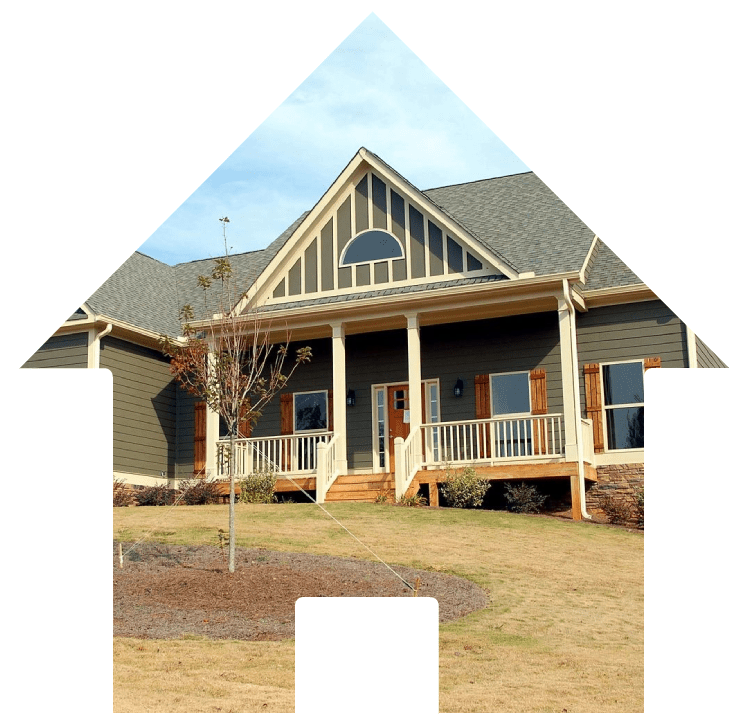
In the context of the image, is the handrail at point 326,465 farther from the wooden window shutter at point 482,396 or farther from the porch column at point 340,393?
the wooden window shutter at point 482,396

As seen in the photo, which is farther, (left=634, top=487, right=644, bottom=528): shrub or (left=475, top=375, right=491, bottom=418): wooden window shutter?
(left=475, top=375, right=491, bottom=418): wooden window shutter

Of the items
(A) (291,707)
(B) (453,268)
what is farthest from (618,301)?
(A) (291,707)

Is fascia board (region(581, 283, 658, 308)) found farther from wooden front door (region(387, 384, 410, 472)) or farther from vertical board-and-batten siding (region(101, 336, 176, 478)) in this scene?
vertical board-and-batten siding (region(101, 336, 176, 478))

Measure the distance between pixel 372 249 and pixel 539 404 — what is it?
3.48m

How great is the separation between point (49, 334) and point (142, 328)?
2.25 metres

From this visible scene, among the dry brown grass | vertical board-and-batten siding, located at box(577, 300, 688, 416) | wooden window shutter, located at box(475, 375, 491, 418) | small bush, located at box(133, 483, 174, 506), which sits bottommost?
the dry brown grass

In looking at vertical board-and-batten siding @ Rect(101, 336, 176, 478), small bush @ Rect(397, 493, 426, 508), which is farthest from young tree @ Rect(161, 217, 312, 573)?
small bush @ Rect(397, 493, 426, 508)

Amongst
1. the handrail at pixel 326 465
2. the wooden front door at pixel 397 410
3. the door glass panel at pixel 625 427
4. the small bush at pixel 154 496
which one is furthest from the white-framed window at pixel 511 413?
the small bush at pixel 154 496

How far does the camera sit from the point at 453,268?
16.0 metres

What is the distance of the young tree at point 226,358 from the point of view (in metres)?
14.1

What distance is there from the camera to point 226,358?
14.3 meters

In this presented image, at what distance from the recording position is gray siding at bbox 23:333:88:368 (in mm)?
12969

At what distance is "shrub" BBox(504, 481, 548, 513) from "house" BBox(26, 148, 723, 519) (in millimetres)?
281

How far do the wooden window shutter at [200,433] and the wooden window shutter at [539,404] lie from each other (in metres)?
4.79
